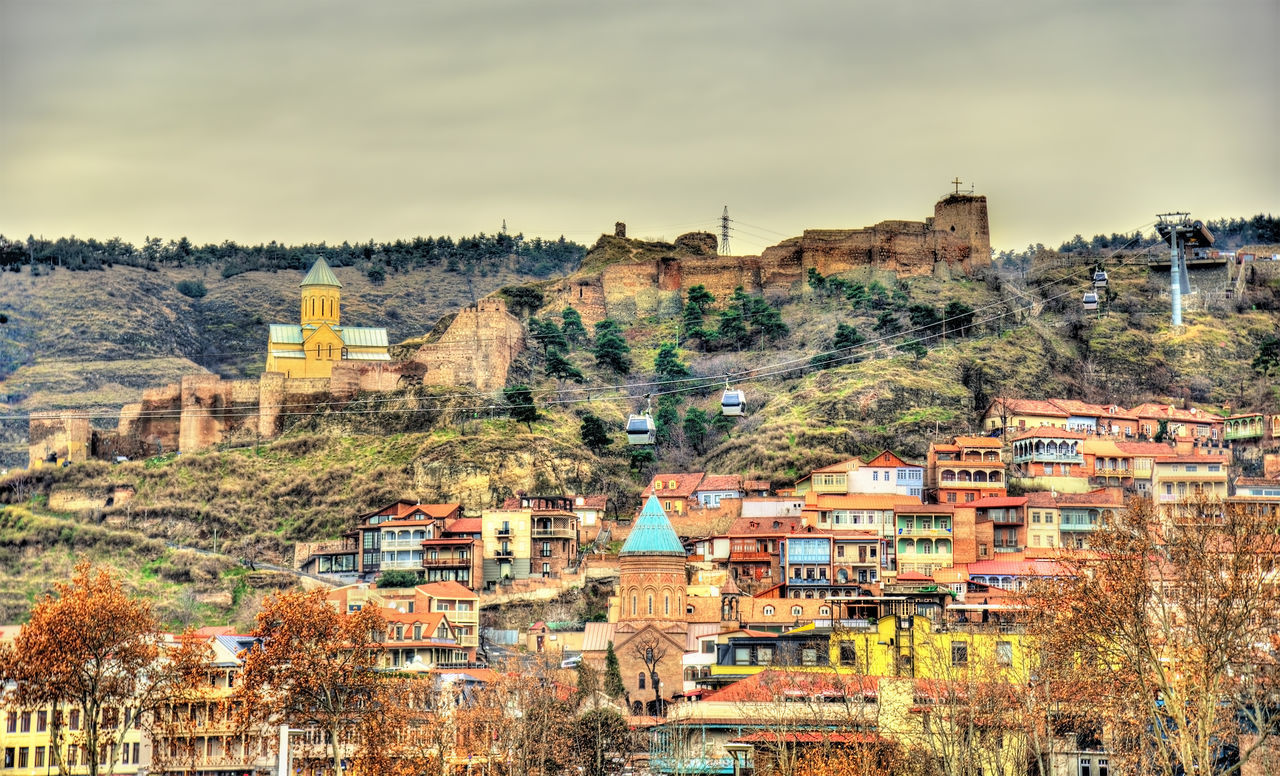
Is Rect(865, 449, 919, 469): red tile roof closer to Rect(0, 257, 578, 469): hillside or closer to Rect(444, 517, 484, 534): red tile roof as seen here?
Rect(444, 517, 484, 534): red tile roof

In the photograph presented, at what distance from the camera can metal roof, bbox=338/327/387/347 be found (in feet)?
354

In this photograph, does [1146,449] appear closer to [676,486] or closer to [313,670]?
[676,486]

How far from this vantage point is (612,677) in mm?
71875

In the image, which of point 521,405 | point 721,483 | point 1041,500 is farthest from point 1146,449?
point 521,405

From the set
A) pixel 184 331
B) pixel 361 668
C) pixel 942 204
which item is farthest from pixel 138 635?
pixel 184 331

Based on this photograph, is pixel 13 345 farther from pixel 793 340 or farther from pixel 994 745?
pixel 994 745

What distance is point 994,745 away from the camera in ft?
179

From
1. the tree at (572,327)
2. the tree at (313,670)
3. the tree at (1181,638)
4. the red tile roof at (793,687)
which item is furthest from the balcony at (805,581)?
the tree at (572,327)

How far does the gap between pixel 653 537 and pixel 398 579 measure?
10.9 m

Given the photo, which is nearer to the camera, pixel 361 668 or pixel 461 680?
pixel 361 668

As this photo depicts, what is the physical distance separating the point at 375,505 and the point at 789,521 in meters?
18.9

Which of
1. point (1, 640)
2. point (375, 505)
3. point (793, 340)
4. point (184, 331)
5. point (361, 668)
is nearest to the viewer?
point (361, 668)

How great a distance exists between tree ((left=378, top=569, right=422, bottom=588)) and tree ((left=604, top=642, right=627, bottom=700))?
11515 mm

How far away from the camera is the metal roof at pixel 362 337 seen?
4245 inches
